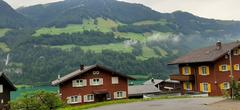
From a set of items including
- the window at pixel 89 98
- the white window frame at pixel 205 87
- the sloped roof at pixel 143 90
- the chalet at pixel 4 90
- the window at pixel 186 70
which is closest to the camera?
the chalet at pixel 4 90

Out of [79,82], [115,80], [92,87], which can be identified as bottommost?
[92,87]

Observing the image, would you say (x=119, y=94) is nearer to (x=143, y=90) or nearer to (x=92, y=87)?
(x=92, y=87)

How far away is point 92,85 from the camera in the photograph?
62531 millimetres

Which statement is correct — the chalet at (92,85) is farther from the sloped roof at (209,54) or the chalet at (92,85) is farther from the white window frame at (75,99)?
the sloped roof at (209,54)

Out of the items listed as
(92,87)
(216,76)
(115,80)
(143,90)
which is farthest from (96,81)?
(216,76)

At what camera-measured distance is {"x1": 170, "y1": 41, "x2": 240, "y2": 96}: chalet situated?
60156mm

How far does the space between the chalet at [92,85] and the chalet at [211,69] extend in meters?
10.2

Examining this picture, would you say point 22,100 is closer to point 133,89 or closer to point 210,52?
point 210,52

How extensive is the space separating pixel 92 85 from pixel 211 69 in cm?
1823

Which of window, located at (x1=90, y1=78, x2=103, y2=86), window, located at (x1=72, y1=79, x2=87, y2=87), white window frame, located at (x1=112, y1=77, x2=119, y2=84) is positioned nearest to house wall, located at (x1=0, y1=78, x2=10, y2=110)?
window, located at (x1=72, y1=79, x2=87, y2=87)

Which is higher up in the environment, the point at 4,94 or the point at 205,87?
the point at 205,87

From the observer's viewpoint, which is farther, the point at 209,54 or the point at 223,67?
the point at 209,54

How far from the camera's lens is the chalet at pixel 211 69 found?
197 feet

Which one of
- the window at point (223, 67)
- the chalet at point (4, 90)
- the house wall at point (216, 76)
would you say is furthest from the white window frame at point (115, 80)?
the chalet at point (4, 90)
